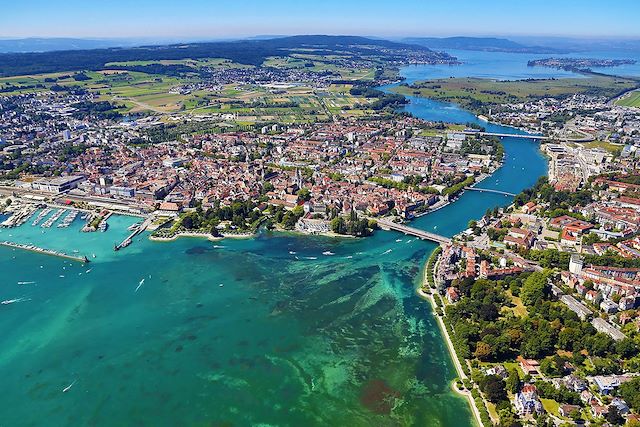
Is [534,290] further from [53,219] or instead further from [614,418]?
[53,219]

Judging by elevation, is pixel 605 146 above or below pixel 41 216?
above

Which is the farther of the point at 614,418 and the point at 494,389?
the point at 494,389

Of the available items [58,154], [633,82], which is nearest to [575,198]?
[58,154]

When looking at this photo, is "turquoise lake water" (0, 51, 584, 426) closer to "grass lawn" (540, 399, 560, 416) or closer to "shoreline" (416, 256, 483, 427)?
"shoreline" (416, 256, 483, 427)


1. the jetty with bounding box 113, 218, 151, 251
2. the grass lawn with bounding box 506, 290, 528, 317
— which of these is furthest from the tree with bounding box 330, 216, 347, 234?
the jetty with bounding box 113, 218, 151, 251

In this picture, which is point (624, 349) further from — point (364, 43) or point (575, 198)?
point (364, 43)

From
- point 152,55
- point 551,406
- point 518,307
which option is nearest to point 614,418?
point 551,406

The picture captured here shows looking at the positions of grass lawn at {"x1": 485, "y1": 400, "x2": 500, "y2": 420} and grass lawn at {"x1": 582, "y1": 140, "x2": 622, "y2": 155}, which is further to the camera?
grass lawn at {"x1": 582, "y1": 140, "x2": 622, "y2": 155}
